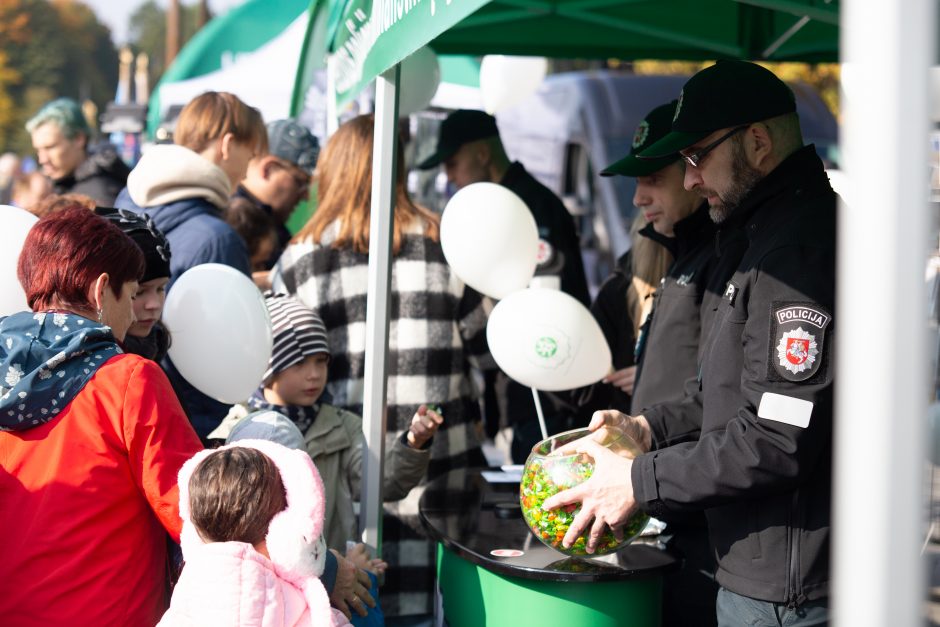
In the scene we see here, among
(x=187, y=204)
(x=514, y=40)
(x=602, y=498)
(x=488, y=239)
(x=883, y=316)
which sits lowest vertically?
(x=602, y=498)

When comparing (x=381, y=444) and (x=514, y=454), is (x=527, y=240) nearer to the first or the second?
(x=381, y=444)

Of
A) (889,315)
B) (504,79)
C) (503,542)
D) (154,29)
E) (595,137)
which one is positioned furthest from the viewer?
(154,29)

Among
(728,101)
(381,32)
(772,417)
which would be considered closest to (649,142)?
(728,101)

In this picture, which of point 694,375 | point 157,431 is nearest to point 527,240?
point 694,375

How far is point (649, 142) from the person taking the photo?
2881 mm

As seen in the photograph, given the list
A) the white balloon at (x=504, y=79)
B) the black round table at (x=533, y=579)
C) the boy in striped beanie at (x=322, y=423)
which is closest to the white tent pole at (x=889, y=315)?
the black round table at (x=533, y=579)

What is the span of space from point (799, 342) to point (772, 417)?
0.15 m

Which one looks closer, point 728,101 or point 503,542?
point 728,101

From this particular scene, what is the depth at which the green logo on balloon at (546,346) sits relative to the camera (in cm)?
311

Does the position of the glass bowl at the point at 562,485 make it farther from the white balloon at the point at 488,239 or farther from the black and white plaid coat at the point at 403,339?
the black and white plaid coat at the point at 403,339

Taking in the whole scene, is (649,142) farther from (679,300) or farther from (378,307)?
(378,307)

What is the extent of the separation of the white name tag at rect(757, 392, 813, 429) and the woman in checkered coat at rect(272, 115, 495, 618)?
1781 millimetres

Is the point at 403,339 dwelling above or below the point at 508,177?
below

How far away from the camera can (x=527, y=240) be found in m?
3.43
